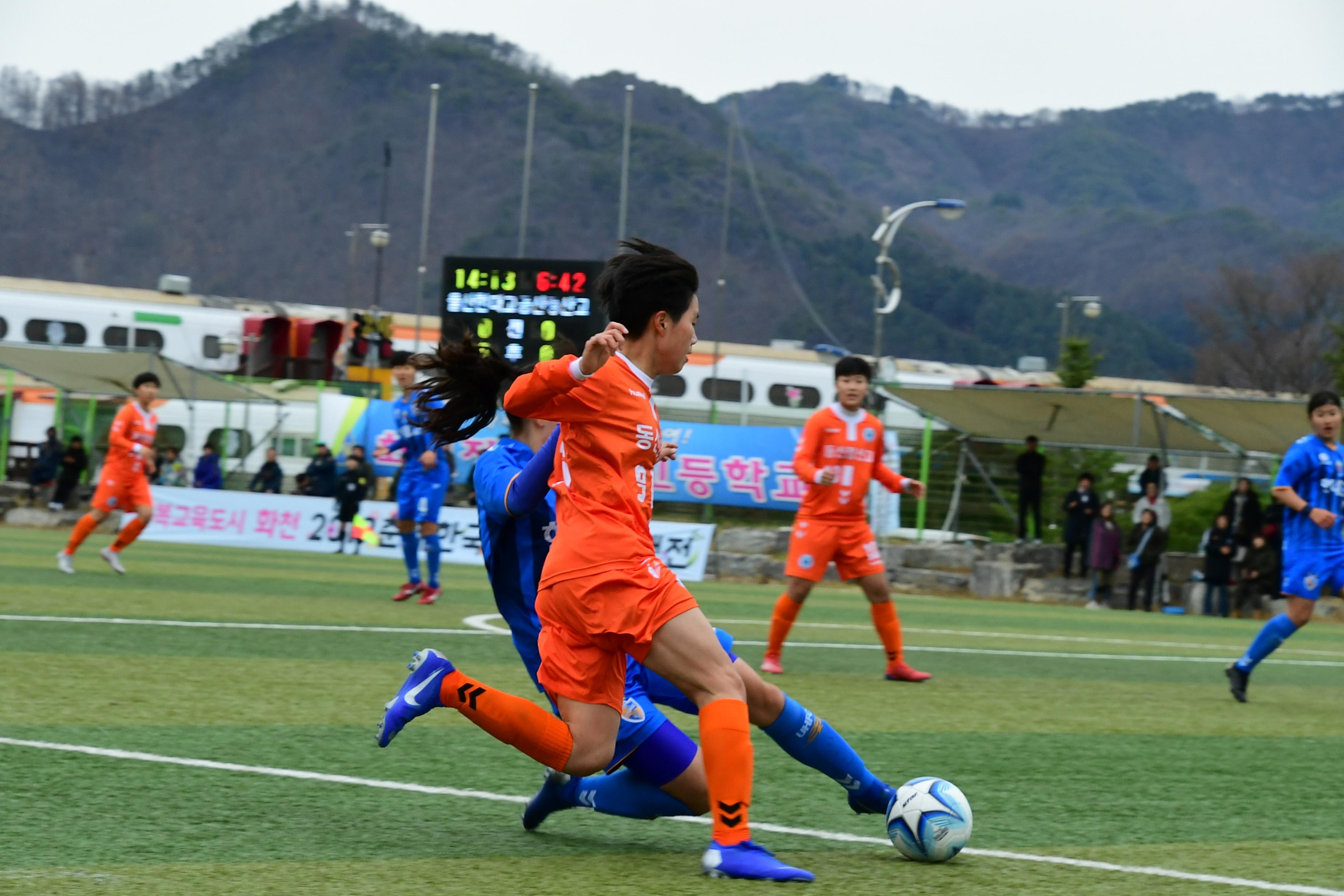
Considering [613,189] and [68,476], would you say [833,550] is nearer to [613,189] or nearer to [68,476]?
[68,476]

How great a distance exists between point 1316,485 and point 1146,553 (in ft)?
39.0

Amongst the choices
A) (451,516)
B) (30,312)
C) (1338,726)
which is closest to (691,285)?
(1338,726)

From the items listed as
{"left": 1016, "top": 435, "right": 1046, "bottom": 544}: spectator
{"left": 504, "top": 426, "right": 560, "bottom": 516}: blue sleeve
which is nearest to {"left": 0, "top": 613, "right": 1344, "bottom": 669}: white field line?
{"left": 504, "top": 426, "right": 560, "bottom": 516}: blue sleeve

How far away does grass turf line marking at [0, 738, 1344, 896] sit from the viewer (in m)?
4.29

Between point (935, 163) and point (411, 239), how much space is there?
77.2 meters

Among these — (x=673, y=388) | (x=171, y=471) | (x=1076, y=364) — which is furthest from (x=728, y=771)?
(x=1076, y=364)

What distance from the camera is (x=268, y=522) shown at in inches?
926

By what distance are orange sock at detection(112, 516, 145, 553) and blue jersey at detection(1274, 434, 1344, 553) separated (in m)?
10.1

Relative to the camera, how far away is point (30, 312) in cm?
3356

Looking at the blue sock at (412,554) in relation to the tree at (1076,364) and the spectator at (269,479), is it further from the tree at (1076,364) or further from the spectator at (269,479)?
the tree at (1076,364)

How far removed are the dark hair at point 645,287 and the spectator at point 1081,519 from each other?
1809cm

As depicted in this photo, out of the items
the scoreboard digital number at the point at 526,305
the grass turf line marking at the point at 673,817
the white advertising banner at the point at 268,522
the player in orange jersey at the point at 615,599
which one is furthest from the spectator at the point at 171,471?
the player in orange jersey at the point at 615,599

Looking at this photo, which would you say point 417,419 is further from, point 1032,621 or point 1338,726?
point 1032,621

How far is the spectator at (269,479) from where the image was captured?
2623 cm
